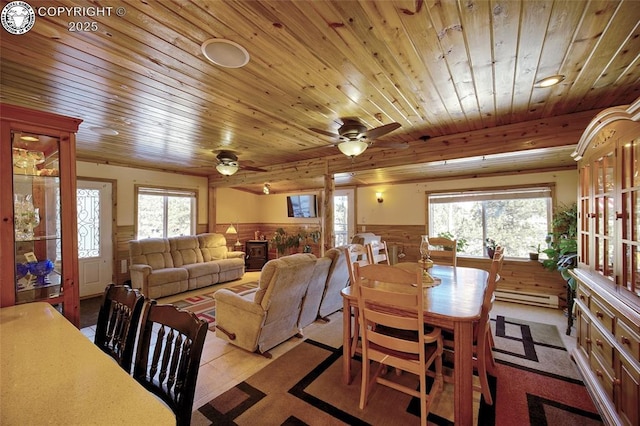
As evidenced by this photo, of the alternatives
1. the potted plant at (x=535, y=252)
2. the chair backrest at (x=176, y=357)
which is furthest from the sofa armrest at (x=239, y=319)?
the potted plant at (x=535, y=252)

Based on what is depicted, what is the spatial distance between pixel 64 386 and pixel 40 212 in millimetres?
1551

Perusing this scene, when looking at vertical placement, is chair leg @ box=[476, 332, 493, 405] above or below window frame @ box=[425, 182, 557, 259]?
below

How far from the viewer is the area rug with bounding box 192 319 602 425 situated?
189cm

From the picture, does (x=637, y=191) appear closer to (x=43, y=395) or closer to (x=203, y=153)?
(x=43, y=395)

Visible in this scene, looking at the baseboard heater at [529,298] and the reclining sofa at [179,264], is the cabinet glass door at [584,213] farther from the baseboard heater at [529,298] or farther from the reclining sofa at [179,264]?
the reclining sofa at [179,264]

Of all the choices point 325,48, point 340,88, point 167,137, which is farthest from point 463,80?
point 167,137

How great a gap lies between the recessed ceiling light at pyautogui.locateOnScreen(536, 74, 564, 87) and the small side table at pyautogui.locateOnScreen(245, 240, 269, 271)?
20.7ft

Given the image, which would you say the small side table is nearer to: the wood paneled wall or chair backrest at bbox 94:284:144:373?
the wood paneled wall

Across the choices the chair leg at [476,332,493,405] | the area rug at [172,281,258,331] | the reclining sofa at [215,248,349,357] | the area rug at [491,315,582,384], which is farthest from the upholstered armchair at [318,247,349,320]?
the area rug at [491,315,582,384]

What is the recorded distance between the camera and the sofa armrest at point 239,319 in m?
2.64

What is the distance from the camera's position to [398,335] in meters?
2.12

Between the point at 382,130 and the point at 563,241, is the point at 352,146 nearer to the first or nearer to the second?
the point at 382,130

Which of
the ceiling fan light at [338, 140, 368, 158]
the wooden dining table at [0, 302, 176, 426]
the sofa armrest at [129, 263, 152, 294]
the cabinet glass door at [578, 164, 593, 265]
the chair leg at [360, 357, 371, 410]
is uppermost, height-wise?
the ceiling fan light at [338, 140, 368, 158]

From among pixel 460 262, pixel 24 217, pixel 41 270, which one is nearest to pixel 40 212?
pixel 24 217
